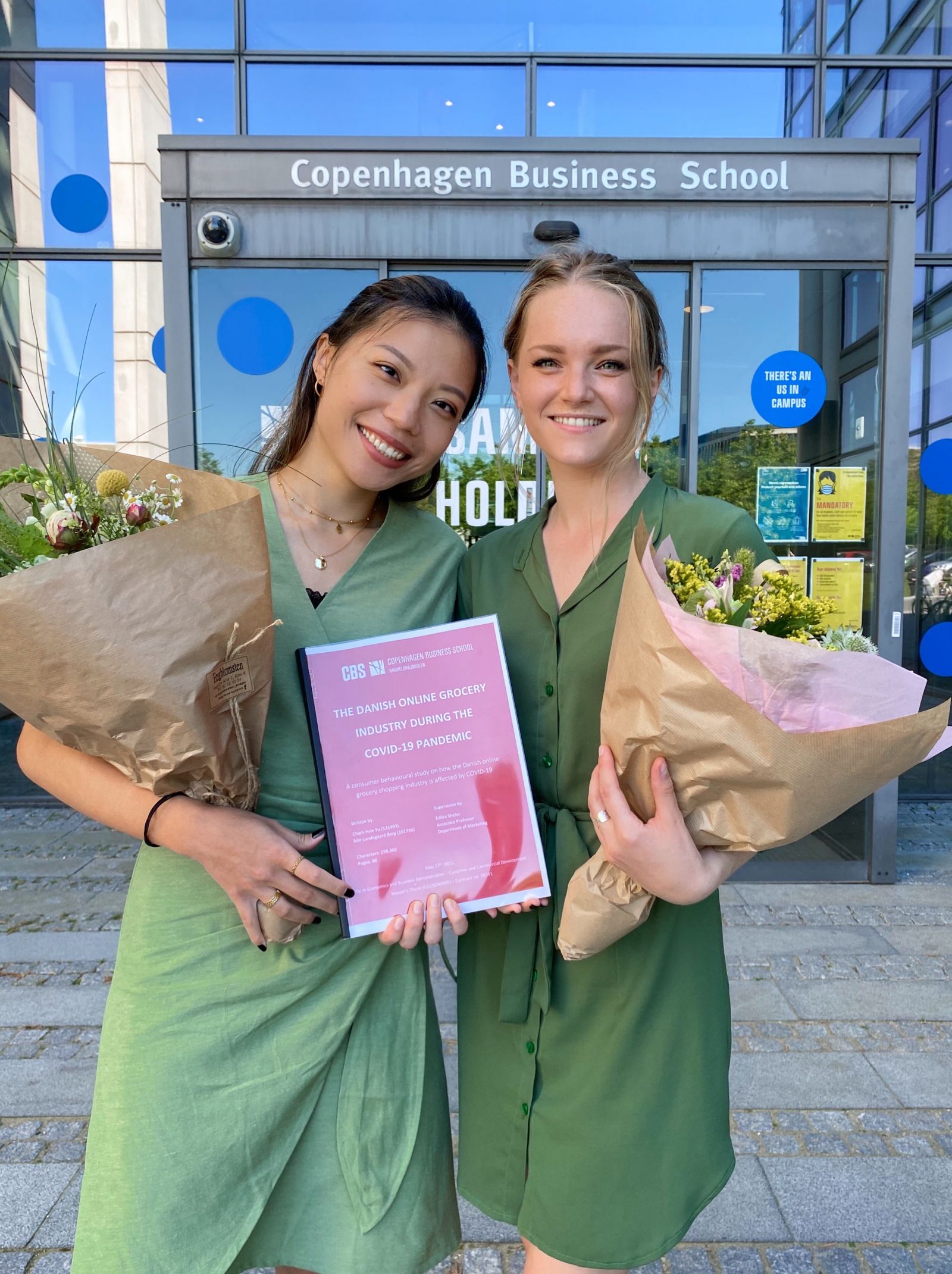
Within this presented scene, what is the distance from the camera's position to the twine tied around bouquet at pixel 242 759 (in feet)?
4.37

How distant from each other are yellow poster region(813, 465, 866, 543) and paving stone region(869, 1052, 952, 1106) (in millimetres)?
2903

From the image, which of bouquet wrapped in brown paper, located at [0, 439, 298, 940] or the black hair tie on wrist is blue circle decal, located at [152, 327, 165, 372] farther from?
the black hair tie on wrist

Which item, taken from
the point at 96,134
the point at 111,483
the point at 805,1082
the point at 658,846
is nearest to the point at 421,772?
the point at 658,846

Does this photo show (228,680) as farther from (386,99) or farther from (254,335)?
(386,99)

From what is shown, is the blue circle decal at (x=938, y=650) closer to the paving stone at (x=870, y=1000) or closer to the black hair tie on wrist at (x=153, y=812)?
the paving stone at (x=870, y=1000)

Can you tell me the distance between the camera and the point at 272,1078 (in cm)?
159

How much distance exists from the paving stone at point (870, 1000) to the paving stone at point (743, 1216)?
110cm

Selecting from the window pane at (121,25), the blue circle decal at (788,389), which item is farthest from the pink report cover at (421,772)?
the window pane at (121,25)

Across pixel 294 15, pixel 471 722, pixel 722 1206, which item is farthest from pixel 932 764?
pixel 294 15

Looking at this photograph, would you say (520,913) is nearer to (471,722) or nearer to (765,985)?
(471,722)

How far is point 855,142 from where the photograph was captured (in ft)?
16.2

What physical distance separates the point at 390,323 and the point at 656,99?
628 centimetres

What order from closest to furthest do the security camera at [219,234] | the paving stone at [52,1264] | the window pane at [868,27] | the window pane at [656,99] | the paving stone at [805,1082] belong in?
the paving stone at [52,1264] → the paving stone at [805,1082] → the security camera at [219,234] → the window pane at [656,99] → the window pane at [868,27]

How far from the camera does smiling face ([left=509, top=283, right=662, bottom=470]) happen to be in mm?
1690
